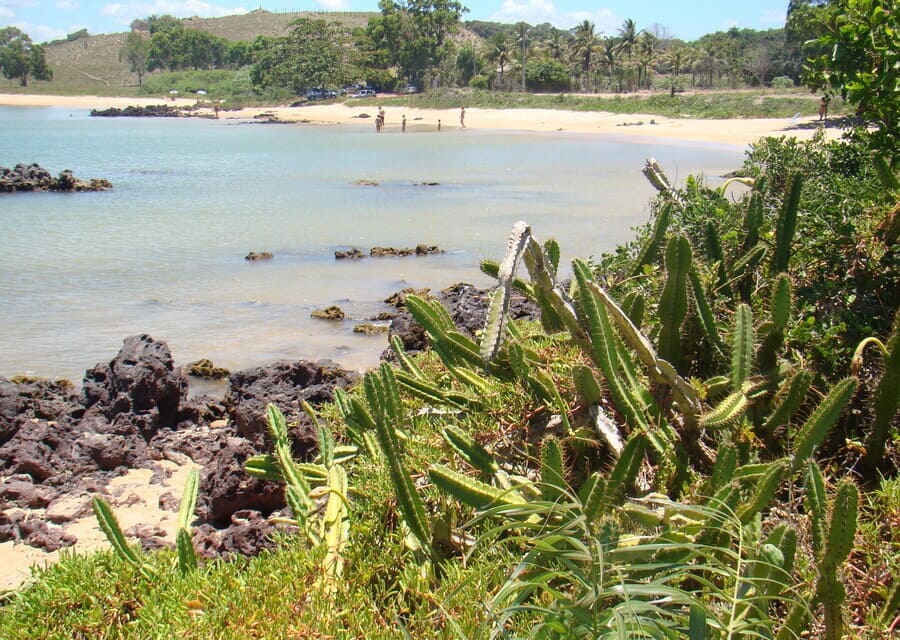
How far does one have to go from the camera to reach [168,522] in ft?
18.1

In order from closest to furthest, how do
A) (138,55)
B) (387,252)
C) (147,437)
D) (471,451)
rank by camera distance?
(471,451) → (147,437) → (387,252) → (138,55)

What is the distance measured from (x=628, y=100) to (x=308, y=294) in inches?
2453

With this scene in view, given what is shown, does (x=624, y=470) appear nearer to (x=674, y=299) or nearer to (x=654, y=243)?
(x=674, y=299)

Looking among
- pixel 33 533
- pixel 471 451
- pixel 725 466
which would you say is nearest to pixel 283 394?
pixel 33 533

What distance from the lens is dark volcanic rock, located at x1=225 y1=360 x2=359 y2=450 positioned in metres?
5.23

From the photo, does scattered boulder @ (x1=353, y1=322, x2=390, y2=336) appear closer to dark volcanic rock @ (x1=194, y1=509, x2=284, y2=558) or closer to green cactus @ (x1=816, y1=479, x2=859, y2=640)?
dark volcanic rock @ (x1=194, y1=509, x2=284, y2=558)

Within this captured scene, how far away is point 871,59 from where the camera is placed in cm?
472

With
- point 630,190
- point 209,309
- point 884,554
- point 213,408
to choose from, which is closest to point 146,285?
point 209,309

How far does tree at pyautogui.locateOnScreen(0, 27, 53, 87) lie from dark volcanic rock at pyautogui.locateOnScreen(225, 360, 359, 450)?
14419cm

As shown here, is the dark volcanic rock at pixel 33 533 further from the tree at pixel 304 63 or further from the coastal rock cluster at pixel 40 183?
the tree at pixel 304 63

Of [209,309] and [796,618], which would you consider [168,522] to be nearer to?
[796,618]

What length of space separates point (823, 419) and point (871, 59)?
2616mm

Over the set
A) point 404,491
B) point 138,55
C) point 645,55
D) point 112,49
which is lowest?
point 404,491

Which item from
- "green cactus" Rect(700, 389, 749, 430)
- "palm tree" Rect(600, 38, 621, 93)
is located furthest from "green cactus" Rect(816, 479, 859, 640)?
"palm tree" Rect(600, 38, 621, 93)
